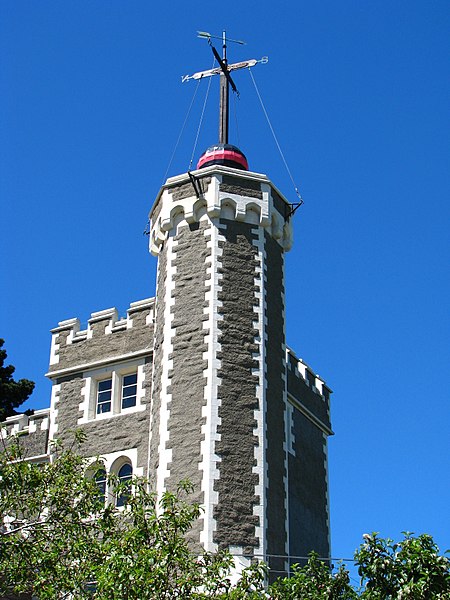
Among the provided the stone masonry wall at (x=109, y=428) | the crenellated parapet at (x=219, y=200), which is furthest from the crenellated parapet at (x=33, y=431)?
the crenellated parapet at (x=219, y=200)

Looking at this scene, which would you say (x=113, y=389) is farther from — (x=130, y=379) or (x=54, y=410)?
(x=54, y=410)

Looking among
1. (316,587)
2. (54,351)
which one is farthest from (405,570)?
(54,351)

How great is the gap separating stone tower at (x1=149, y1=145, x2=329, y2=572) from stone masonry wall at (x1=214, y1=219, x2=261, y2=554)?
27 mm

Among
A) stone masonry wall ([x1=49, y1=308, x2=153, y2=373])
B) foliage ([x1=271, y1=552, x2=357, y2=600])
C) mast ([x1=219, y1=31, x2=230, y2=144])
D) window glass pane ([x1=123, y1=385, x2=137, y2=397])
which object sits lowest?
foliage ([x1=271, y1=552, x2=357, y2=600])

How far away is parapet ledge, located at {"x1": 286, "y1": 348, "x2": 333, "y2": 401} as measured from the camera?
1224 inches

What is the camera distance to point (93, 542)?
1911cm

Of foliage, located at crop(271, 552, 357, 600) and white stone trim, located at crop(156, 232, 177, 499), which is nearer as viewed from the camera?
foliage, located at crop(271, 552, 357, 600)

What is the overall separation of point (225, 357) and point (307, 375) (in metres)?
6.35

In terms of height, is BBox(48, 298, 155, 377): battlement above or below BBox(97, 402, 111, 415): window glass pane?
above

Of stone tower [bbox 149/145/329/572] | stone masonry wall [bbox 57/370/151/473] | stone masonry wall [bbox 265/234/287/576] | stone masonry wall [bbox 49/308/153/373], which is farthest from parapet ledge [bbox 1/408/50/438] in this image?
stone masonry wall [bbox 265/234/287/576]

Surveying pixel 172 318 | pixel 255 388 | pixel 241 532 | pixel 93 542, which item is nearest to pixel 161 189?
pixel 172 318

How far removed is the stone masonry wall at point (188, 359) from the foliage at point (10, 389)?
13.0 m

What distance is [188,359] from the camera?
26.5m

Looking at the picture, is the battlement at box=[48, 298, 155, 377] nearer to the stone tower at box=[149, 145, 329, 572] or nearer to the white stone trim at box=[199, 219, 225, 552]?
the stone tower at box=[149, 145, 329, 572]
